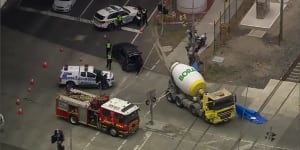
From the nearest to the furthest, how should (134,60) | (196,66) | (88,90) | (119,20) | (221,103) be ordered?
(221,103) < (88,90) < (196,66) < (134,60) < (119,20)

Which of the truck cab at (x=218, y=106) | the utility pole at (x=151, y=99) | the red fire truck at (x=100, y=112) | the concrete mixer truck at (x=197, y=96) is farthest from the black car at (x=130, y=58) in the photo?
the truck cab at (x=218, y=106)

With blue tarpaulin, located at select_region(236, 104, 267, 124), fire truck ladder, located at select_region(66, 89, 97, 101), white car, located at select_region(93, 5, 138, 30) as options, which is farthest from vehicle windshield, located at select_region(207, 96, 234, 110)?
white car, located at select_region(93, 5, 138, 30)

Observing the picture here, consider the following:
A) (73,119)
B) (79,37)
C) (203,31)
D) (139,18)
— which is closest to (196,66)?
(203,31)

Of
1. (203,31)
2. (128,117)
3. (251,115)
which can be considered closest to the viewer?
(128,117)

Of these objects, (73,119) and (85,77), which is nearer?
(73,119)

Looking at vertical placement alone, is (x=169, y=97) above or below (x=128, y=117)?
below

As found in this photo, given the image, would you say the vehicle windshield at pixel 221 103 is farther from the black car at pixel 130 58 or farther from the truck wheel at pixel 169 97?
the black car at pixel 130 58

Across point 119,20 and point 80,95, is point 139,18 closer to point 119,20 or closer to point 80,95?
point 119,20

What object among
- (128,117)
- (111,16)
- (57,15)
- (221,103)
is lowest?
(57,15)
